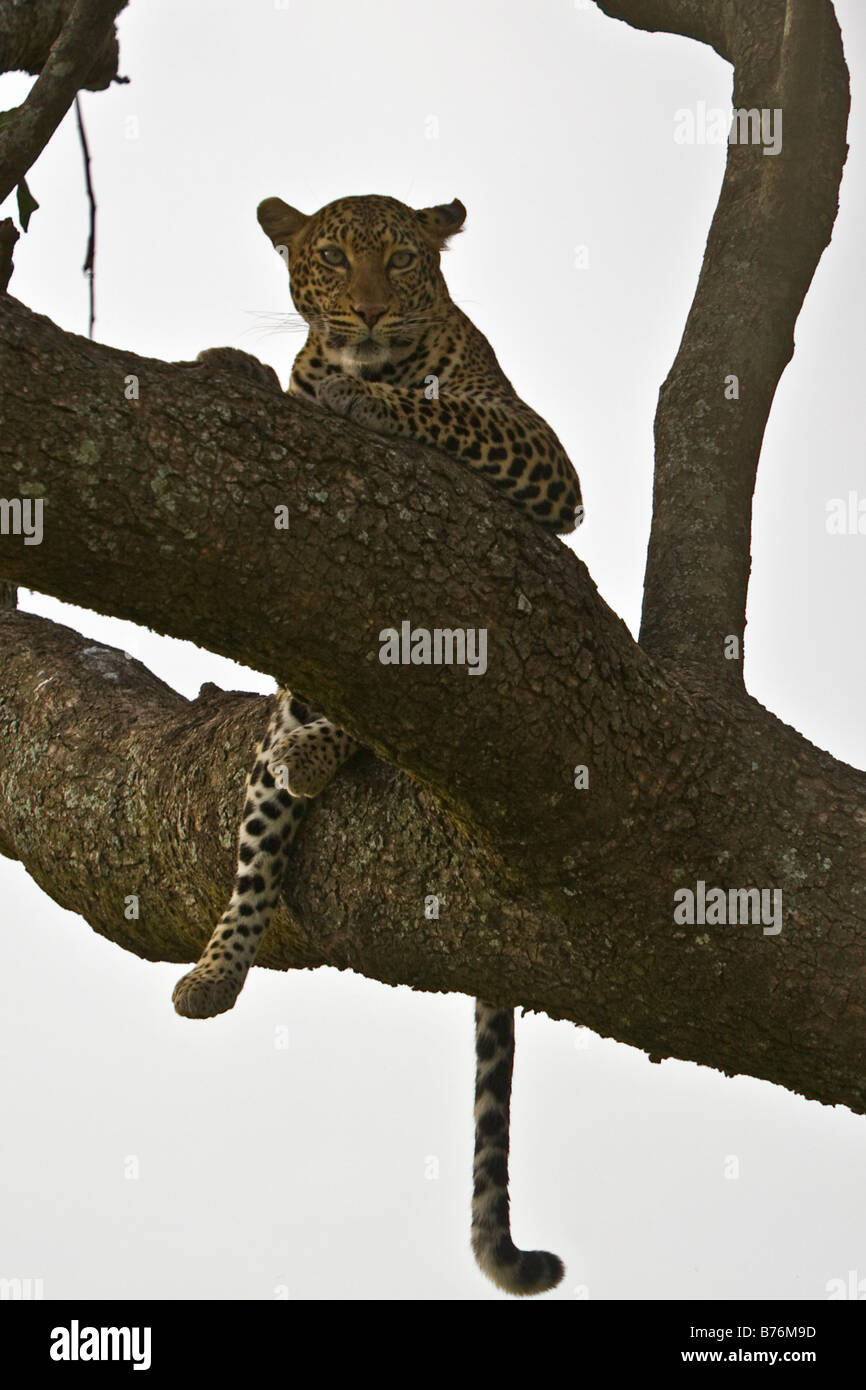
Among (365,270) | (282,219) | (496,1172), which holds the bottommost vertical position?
(496,1172)

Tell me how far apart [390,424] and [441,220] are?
5.82 ft

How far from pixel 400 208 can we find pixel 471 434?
1.56m

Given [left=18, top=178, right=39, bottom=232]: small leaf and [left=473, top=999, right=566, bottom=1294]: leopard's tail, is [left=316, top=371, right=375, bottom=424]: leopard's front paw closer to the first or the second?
[left=18, top=178, right=39, bottom=232]: small leaf

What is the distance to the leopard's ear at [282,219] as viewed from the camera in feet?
18.4

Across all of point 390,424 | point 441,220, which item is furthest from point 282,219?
point 390,424

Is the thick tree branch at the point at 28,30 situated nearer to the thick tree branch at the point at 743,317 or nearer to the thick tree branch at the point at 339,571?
the thick tree branch at the point at 743,317

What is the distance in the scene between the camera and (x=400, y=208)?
5594 mm

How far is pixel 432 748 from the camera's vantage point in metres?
3.39

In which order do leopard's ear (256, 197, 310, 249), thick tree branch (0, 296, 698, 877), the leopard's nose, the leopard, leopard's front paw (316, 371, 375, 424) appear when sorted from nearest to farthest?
1. thick tree branch (0, 296, 698, 877)
2. leopard's front paw (316, 371, 375, 424)
3. the leopard
4. the leopard's nose
5. leopard's ear (256, 197, 310, 249)

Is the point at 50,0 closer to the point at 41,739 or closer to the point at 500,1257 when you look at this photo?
the point at 41,739

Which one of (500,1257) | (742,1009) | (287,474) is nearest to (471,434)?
(287,474)

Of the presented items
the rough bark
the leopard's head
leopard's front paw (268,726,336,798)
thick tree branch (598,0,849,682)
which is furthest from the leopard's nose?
leopard's front paw (268,726,336,798)

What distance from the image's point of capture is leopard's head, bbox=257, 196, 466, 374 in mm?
5117

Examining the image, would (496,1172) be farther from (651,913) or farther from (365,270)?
(365,270)
